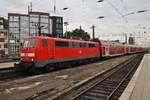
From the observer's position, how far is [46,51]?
23.2 meters

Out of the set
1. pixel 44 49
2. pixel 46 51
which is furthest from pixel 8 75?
pixel 46 51

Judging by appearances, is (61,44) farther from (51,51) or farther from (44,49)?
(44,49)

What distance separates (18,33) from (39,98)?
9103 centimetres

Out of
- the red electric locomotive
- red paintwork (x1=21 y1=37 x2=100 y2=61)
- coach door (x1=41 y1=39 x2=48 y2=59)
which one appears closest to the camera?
the red electric locomotive

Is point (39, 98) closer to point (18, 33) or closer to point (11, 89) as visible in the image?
point (11, 89)

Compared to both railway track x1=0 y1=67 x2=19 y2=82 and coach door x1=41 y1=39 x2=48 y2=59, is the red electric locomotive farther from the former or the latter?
railway track x1=0 y1=67 x2=19 y2=82

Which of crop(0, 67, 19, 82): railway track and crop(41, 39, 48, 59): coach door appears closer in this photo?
crop(0, 67, 19, 82): railway track

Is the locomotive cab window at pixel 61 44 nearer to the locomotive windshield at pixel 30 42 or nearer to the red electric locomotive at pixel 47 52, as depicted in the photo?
the red electric locomotive at pixel 47 52

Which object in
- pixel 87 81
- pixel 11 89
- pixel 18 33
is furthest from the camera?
pixel 18 33

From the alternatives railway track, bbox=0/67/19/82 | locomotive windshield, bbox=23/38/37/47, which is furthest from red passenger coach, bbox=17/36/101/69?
railway track, bbox=0/67/19/82

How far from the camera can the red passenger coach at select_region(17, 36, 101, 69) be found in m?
21.9

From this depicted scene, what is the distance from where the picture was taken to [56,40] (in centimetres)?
2503

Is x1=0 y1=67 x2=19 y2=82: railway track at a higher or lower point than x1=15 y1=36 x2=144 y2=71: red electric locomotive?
lower

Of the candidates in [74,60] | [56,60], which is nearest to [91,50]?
[74,60]
